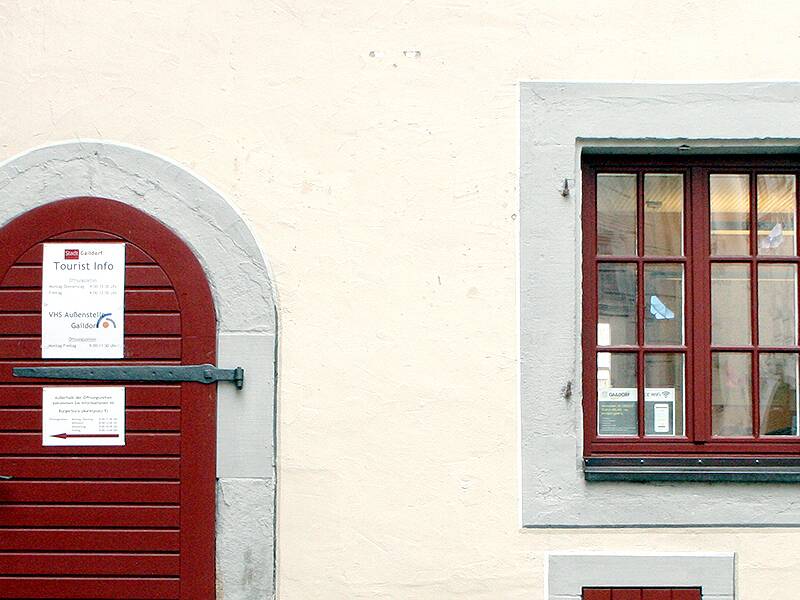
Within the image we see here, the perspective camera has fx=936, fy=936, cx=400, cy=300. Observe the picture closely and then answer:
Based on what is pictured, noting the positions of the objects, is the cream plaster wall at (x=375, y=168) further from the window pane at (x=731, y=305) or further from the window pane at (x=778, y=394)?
the window pane at (x=778, y=394)

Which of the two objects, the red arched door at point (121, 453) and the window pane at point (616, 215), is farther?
the window pane at point (616, 215)

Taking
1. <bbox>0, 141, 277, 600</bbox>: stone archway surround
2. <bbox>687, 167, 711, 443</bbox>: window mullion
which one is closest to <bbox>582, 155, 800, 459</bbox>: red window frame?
<bbox>687, 167, 711, 443</bbox>: window mullion

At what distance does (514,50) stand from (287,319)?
178 cm

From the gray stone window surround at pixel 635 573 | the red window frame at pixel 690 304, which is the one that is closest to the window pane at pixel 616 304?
the red window frame at pixel 690 304

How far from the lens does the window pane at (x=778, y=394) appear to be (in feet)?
15.9

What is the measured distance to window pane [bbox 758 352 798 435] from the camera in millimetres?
4832

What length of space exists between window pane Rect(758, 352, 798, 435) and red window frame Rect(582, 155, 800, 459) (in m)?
0.06

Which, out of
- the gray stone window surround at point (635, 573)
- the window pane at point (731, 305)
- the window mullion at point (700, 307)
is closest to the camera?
the gray stone window surround at point (635, 573)

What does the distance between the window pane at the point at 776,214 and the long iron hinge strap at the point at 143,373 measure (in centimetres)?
279

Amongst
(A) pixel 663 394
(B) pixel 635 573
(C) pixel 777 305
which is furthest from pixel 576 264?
(B) pixel 635 573

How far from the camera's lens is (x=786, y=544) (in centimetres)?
465

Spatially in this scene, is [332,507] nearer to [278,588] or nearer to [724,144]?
[278,588]

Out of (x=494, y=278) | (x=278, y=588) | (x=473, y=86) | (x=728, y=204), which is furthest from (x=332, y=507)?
(x=728, y=204)

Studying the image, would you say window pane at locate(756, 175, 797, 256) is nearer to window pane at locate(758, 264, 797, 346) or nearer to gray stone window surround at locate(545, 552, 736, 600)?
window pane at locate(758, 264, 797, 346)
